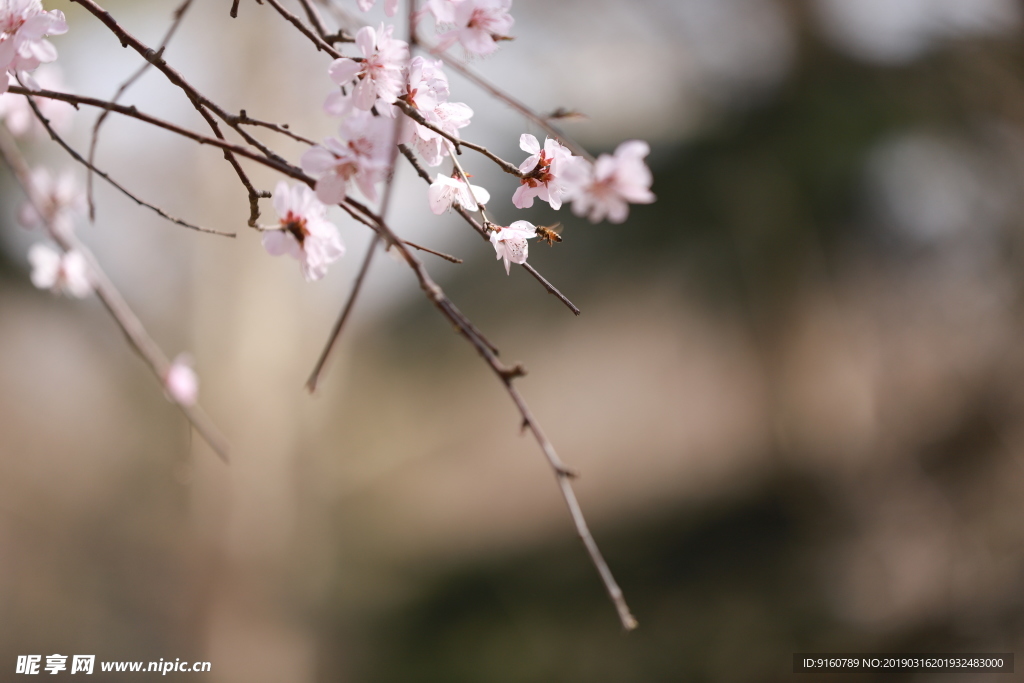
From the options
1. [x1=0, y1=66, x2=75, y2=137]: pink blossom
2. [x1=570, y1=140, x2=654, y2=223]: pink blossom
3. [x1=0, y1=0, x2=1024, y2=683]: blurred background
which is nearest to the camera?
[x1=570, y1=140, x2=654, y2=223]: pink blossom

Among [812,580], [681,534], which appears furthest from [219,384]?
[812,580]

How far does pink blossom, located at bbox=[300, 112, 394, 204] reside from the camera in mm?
227

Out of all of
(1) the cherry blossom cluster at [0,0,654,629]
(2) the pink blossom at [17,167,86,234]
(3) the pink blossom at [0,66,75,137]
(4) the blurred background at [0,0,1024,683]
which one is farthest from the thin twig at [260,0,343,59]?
(4) the blurred background at [0,0,1024,683]

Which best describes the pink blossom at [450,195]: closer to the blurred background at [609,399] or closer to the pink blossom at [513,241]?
the pink blossom at [513,241]

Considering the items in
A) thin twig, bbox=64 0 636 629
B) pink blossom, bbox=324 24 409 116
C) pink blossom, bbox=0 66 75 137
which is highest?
pink blossom, bbox=0 66 75 137

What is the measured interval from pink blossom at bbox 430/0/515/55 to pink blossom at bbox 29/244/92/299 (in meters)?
0.43

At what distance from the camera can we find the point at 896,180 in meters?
1.31

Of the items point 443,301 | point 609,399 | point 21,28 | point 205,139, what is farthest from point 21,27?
point 609,399

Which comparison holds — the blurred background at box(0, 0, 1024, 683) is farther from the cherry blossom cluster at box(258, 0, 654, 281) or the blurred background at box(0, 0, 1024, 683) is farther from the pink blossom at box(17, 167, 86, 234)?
the cherry blossom cluster at box(258, 0, 654, 281)

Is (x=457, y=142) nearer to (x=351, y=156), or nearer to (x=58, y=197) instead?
(x=351, y=156)

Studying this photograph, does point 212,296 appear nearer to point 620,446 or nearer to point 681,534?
point 620,446

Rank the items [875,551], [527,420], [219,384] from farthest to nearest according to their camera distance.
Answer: [219,384] < [875,551] < [527,420]

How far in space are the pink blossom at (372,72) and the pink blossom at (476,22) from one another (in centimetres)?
3

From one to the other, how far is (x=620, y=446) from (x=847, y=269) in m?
0.70
